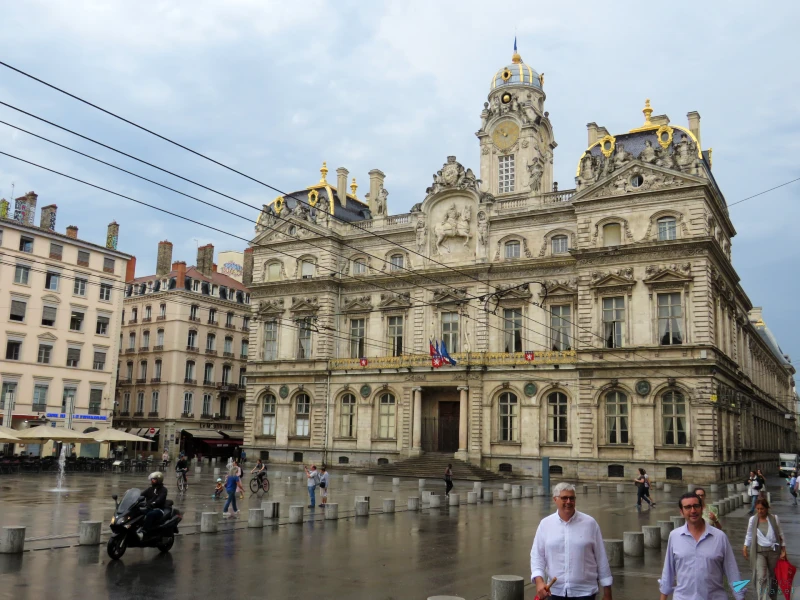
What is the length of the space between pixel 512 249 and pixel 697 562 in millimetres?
45709

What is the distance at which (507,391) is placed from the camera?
166 ft

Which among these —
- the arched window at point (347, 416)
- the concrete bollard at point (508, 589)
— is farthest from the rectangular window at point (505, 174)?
the concrete bollard at point (508, 589)

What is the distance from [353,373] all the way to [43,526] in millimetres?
36289

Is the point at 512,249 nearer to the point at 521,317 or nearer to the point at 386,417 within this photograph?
the point at 521,317

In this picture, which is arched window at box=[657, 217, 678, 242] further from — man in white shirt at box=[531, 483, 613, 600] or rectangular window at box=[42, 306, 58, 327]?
rectangular window at box=[42, 306, 58, 327]

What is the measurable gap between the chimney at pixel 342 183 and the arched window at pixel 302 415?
16.5 metres

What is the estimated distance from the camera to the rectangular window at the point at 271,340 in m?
60.8

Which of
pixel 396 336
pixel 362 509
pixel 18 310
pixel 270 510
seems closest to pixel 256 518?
pixel 270 510

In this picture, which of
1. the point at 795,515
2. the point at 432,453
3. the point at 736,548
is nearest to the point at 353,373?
the point at 432,453

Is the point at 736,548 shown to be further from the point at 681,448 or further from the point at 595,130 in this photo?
the point at 595,130

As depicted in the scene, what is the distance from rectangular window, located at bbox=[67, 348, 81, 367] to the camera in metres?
60.7

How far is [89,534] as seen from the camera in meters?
Answer: 17.5

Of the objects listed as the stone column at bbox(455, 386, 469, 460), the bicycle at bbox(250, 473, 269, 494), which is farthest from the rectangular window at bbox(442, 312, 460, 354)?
Result: the bicycle at bbox(250, 473, 269, 494)

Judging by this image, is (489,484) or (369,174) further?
(369,174)
